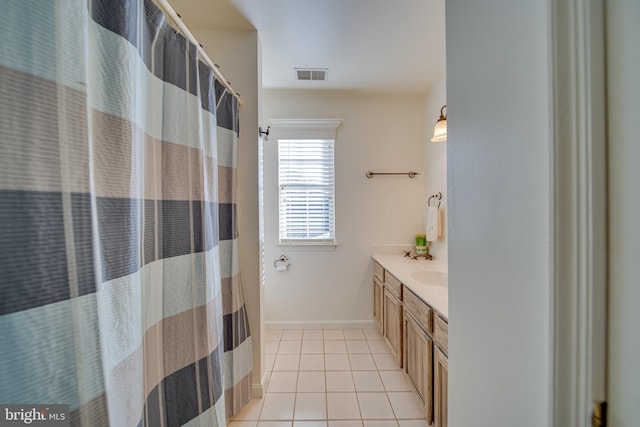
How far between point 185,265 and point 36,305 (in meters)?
0.51

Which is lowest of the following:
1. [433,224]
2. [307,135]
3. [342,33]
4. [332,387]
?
[332,387]

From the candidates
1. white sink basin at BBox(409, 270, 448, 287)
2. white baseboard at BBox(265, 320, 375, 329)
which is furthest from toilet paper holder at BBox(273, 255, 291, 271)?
white sink basin at BBox(409, 270, 448, 287)

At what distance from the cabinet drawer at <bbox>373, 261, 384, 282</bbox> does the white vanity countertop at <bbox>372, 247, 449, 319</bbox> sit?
0.07 metres

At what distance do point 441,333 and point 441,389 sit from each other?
31cm

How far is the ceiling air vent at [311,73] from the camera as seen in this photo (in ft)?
7.37

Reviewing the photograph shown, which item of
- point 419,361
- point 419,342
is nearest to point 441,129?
point 419,342

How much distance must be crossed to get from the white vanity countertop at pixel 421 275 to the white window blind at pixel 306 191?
68cm

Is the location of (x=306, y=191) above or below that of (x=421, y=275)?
above

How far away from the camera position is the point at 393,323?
205cm

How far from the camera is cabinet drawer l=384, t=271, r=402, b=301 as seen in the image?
6.21ft

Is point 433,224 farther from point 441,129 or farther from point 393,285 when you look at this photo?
point 441,129

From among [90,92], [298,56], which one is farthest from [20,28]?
[298,56]

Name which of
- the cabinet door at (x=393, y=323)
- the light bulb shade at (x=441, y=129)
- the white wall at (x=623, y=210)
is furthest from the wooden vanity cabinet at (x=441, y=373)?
the light bulb shade at (x=441, y=129)

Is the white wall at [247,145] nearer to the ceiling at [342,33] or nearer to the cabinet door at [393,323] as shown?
the ceiling at [342,33]
